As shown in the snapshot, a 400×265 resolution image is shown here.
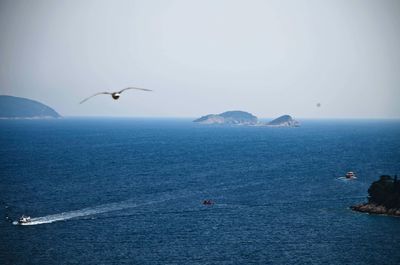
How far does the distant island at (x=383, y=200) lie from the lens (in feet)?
331

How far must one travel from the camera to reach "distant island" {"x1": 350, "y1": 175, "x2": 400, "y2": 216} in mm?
100812

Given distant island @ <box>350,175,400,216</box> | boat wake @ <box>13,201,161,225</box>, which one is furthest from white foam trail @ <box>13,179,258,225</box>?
distant island @ <box>350,175,400,216</box>

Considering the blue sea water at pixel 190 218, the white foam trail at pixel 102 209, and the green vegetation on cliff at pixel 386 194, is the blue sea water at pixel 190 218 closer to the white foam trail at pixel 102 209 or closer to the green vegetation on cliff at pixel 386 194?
the white foam trail at pixel 102 209

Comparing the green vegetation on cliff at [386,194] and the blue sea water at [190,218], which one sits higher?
the green vegetation on cliff at [386,194]

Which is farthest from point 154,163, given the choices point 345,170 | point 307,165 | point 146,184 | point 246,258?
point 246,258

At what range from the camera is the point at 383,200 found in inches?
4060

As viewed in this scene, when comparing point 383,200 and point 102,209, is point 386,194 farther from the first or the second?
point 102,209

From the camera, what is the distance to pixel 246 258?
7219cm

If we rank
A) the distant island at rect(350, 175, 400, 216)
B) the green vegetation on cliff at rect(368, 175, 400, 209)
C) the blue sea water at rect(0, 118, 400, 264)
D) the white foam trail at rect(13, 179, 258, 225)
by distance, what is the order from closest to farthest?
1. the blue sea water at rect(0, 118, 400, 264)
2. the white foam trail at rect(13, 179, 258, 225)
3. the distant island at rect(350, 175, 400, 216)
4. the green vegetation on cliff at rect(368, 175, 400, 209)

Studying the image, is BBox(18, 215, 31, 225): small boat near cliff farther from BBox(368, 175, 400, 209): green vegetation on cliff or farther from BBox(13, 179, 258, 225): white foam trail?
BBox(368, 175, 400, 209): green vegetation on cliff

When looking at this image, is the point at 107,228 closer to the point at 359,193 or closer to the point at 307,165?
the point at 359,193

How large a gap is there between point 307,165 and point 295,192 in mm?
58569

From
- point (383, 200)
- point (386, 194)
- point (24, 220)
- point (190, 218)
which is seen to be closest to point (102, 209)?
point (24, 220)

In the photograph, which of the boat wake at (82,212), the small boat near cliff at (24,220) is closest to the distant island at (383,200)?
the boat wake at (82,212)
